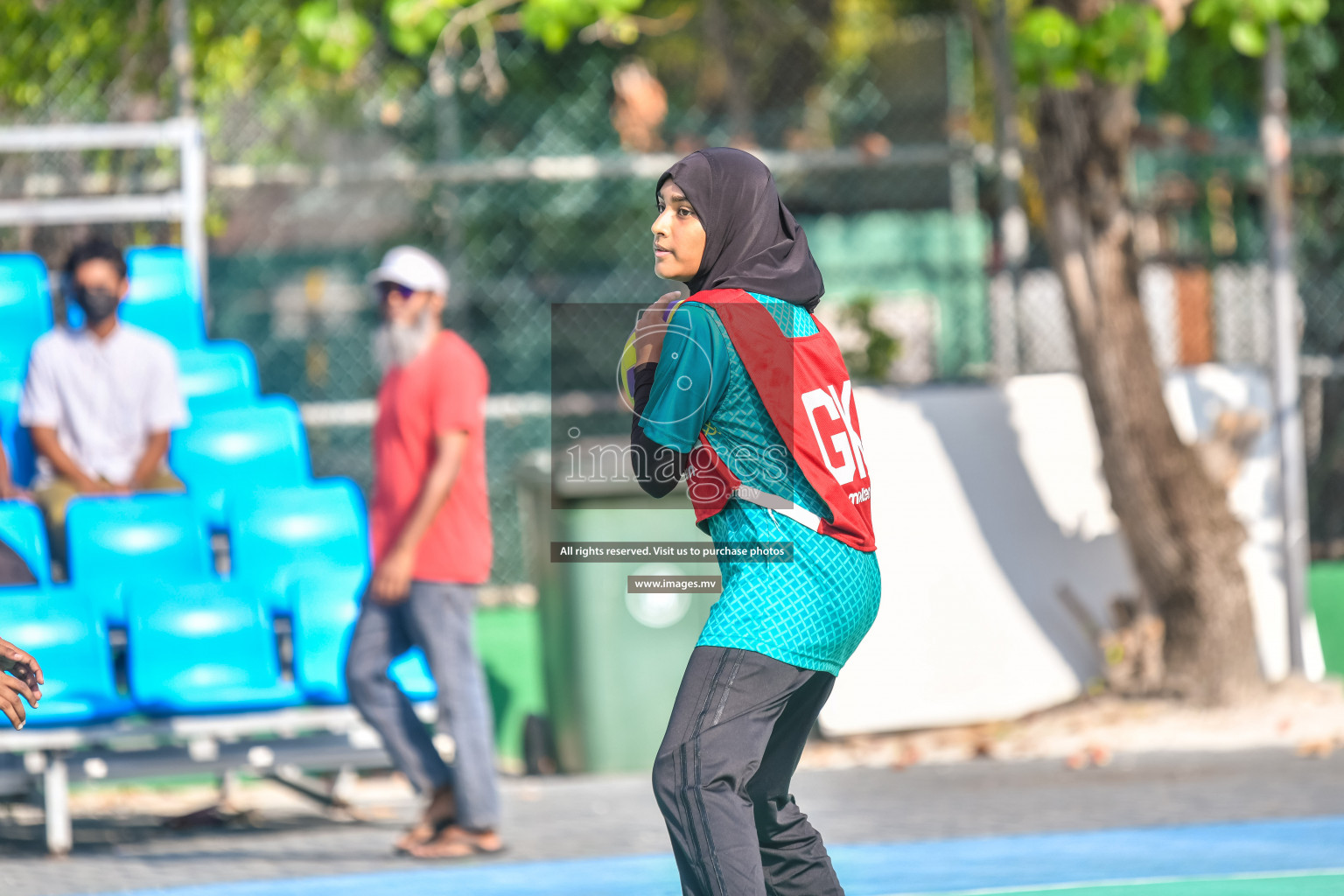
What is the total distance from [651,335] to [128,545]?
13.3 ft

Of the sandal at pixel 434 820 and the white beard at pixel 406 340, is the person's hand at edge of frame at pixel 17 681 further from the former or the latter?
the white beard at pixel 406 340

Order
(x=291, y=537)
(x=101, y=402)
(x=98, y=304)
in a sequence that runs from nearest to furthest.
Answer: (x=291, y=537)
(x=101, y=402)
(x=98, y=304)

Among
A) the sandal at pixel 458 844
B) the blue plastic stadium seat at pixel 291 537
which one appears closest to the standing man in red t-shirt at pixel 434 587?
the sandal at pixel 458 844

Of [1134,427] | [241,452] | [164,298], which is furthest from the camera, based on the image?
[1134,427]

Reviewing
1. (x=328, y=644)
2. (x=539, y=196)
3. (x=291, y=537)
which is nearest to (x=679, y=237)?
(x=328, y=644)

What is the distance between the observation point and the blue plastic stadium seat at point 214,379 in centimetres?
778

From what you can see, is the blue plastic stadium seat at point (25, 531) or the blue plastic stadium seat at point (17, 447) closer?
the blue plastic stadium seat at point (25, 531)

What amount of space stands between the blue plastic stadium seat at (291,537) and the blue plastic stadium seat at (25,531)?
2.47 feet

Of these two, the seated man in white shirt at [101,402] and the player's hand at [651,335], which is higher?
the player's hand at [651,335]

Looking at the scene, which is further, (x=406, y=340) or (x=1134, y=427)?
(x=1134, y=427)

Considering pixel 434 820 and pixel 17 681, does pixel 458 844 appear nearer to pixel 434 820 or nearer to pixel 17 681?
pixel 434 820

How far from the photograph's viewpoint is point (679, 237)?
11.1ft

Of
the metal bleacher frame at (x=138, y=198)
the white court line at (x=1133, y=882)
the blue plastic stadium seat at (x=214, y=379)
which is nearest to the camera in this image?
the white court line at (x=1133, y=882)

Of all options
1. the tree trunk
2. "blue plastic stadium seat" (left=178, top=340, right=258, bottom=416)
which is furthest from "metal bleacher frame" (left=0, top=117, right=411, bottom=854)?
the tree trunk
